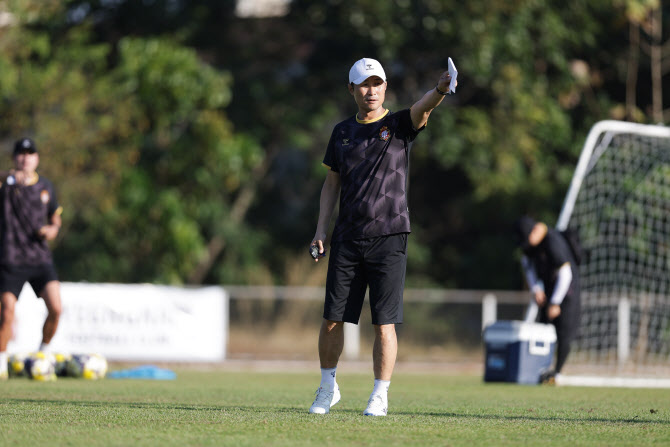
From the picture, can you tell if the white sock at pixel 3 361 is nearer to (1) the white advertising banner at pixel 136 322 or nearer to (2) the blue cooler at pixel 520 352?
(2) the blue cooler at pixel 520 352

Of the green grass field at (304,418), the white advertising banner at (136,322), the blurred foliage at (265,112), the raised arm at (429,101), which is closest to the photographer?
the green grass field at (304,418)

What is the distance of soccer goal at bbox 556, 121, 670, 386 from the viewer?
55.1 ft

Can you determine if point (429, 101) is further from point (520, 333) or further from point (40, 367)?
point (520, 333)

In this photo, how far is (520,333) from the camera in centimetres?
1220

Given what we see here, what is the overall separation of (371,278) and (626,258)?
1146 centimetres

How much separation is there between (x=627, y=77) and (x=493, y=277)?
18.1 feet

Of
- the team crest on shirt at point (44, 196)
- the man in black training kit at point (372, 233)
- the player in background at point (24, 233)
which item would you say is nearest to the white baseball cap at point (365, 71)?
the man in black training kit at point (372, 233)

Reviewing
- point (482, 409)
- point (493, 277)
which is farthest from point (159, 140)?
point (482, 409)

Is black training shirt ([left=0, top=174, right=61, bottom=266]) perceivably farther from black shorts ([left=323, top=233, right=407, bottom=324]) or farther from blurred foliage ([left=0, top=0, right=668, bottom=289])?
blurred foliage ([left=0, top=0, right=668, bottom=289])

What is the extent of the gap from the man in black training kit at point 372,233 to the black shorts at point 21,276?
15.0ft

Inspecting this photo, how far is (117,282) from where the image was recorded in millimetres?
23719

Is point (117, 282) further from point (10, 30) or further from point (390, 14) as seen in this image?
point (390, 14)

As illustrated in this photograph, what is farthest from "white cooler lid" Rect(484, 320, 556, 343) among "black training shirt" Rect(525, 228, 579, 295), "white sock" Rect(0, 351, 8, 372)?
"white sock" Rect(0, 351, 8, 372)

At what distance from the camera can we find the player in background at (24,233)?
10.4 m
